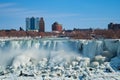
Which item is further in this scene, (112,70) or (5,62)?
(5,62)

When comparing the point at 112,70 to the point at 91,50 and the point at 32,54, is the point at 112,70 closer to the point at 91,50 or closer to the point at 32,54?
the point at 91,50

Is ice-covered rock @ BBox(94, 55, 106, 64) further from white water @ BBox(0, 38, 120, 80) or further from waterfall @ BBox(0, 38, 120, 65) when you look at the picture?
waterfall @ BBox(0, 38, 120, 65)

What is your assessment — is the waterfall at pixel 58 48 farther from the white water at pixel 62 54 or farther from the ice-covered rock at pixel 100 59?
the ice-covered rock at pixel 100 59

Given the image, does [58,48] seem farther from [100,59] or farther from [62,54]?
[100,59]

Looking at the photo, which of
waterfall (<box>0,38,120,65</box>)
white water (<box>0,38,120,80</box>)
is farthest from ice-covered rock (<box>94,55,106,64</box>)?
waterfall (<box>0,38,120,65</box>)

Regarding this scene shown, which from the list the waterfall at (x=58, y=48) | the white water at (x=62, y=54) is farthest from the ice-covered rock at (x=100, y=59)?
the waterfall at (x=58, y=48)

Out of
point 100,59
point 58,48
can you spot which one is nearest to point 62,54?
point 58,48

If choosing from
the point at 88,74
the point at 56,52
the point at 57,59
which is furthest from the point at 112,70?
the point at 56,52

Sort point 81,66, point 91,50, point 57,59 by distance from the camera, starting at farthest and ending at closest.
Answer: point 91,50 < point 57,59 < point 81,66

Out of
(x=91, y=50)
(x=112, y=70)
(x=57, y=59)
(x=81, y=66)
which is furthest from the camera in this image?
(x=91, y=50)
